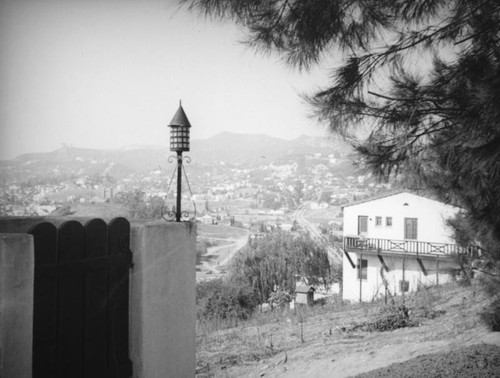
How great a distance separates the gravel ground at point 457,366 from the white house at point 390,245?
15.3m

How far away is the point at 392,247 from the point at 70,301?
65.1 ft

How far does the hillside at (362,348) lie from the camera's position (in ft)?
13.8

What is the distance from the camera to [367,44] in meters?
3.26

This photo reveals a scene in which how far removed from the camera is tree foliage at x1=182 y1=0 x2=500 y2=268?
2.78 meters

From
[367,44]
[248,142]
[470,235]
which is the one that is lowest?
[470,235]

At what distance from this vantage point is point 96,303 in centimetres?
235

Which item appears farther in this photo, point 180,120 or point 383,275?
point 383,275

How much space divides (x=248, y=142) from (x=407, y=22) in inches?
2297

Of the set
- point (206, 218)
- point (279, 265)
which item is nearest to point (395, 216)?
point (279, 265)

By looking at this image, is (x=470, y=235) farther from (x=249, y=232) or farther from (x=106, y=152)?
(x=249, y=232)

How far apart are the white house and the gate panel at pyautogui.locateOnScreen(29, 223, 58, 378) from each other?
18607 millimetres

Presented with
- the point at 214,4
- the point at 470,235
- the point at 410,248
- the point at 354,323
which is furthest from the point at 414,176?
the point at 410,248

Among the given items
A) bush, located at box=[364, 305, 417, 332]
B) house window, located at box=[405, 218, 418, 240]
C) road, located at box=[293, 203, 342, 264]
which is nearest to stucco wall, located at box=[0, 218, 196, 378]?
bush, located at box=[364, 305, 417, 332]

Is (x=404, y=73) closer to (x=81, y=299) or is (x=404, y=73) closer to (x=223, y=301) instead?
(x=81, y=299)
